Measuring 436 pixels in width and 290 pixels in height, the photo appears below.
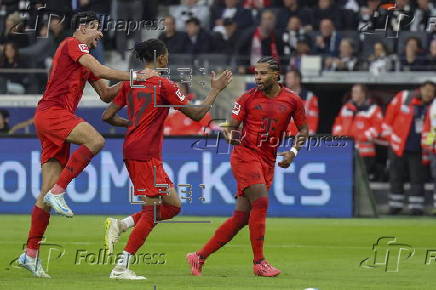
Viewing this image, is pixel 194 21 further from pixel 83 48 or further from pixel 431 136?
pixel 83 48

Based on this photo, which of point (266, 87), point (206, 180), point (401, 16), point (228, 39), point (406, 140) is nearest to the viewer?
point (266, 87)

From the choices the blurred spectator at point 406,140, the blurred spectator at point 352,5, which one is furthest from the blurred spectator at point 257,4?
the blurred spectator at point 406,140

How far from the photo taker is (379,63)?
2298 centimetres

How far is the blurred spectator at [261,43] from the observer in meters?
23.5

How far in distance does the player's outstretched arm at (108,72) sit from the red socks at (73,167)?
0.76m

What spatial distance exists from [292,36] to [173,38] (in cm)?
229

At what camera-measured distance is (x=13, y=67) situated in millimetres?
23484

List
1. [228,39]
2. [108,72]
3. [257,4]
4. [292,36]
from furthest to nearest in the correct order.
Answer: [257,4] < [228,39] < [292,36] < [108,72]

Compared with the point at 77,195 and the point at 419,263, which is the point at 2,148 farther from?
the point at 419,263

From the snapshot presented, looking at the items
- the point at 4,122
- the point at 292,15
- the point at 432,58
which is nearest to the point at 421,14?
the point at 432,58

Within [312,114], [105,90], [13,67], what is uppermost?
[105,90]

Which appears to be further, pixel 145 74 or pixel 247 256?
pixel 247 256

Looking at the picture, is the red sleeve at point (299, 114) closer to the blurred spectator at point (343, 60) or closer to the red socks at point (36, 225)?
the red socks at point (36, 225)

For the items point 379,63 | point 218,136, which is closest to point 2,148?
point 218,136
